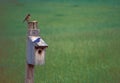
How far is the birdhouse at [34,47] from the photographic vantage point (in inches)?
202

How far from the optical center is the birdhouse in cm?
514

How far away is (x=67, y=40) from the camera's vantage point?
28.5 ft

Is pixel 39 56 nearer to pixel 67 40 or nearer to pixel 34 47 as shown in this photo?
pixel 34 47

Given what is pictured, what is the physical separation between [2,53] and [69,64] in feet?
3.13

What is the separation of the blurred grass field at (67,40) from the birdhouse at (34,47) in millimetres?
1985

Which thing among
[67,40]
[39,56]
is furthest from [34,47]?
[67,40]

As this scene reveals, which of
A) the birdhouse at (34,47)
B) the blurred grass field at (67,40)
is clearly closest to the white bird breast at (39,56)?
the birdhouse at (34,47)

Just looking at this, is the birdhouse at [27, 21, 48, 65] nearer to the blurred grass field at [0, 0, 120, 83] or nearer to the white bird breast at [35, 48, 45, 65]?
the white bird breast at [35, 48, 45, 65]

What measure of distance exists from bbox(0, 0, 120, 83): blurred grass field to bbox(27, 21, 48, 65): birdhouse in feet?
6.51

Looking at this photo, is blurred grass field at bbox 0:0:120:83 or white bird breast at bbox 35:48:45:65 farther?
blurred grass field at bbox 0:0:120:83

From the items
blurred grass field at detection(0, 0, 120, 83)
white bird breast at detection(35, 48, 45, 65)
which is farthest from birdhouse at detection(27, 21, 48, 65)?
blurred grass field at detection(0, 0, 120, 83)

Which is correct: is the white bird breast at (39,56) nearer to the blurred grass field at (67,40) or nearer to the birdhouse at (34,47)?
the birdhouse at (34,47)

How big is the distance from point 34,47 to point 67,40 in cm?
356

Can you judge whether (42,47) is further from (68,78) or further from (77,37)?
(77,37)
